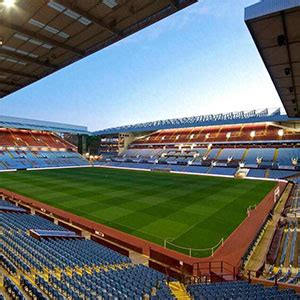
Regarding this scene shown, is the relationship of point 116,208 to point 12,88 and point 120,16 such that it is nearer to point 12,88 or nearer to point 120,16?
point 12,88

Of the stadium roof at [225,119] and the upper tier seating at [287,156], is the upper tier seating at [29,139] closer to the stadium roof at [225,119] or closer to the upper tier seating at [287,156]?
the stadium roof at [225,119]

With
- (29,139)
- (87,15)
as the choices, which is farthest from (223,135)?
(87,15)

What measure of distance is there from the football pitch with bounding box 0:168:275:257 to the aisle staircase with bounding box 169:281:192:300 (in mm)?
5173

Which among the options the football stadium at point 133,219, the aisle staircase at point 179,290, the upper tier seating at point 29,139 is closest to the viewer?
the football stadium at point 133,219

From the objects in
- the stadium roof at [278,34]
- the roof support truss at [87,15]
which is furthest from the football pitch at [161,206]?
the roof support truss at [87,15]

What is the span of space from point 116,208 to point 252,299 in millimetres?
18878

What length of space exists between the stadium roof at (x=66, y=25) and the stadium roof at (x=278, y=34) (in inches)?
73.7

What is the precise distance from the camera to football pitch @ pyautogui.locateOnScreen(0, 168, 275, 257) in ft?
62.7

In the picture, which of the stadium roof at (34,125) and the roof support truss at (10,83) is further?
the stadium roof at (34,125)

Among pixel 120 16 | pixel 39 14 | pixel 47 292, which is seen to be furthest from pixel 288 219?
pixel 39 14

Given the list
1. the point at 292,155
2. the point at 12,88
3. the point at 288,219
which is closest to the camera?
the point at 12,88

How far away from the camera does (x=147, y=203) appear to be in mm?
27453

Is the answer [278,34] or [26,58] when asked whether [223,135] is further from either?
[26,58]

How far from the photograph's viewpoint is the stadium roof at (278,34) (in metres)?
5.89
